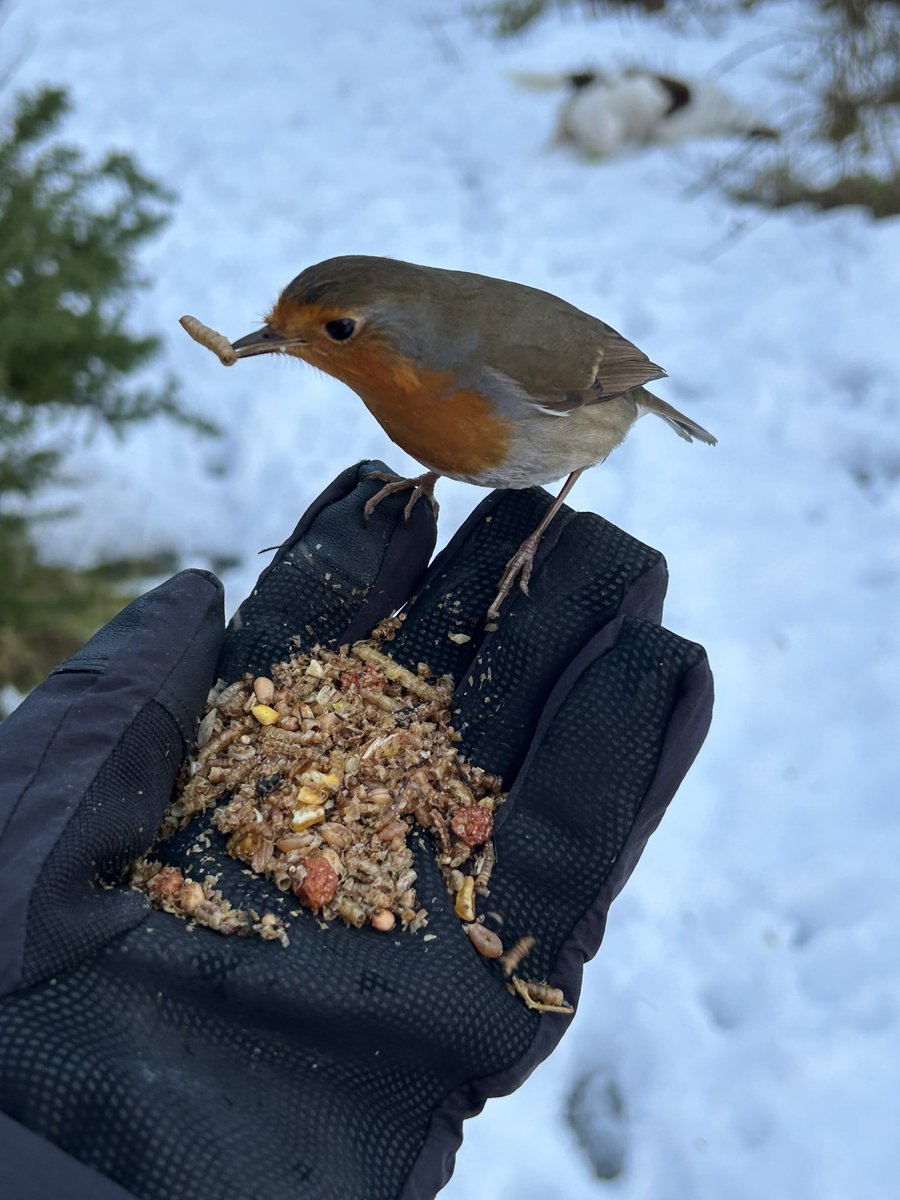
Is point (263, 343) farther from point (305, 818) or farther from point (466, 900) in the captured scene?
point (466, 900)

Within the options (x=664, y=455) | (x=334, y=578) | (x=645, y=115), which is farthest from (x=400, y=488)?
(x=645, y=115)

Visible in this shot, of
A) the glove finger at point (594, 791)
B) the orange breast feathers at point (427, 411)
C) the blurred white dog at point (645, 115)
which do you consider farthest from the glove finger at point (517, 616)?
the blurred white dog at point (645, 115)

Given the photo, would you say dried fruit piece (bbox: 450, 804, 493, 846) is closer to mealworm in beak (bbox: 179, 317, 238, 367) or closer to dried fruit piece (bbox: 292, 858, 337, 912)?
dried fruit piece (bbox: 292, 858, 337, 912)

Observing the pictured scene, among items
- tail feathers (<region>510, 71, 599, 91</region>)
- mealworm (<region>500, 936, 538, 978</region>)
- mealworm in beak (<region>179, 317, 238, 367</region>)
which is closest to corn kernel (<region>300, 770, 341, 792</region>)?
mealworm (<region>500, 936, 538, 978</region>)

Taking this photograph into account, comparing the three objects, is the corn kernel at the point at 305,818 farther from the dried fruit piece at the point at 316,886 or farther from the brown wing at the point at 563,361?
the brown wing at the point at 563,361

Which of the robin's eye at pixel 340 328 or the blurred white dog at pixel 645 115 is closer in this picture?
the robin's eye at pixel 340 328

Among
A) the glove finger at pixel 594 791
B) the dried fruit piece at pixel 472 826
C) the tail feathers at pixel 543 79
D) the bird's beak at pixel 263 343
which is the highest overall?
the tail feathers at pixel 543 79

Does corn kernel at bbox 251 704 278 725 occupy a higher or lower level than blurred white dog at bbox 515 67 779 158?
lower
